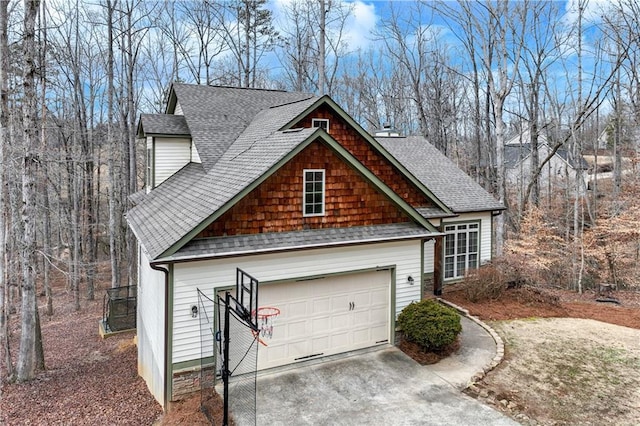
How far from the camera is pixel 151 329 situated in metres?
9.59

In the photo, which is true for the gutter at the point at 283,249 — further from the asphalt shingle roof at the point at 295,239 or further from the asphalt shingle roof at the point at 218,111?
the asphalt shingle roof at the point at 218,111

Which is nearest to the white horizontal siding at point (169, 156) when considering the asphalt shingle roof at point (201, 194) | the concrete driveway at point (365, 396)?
the asphalt shingle roof at point (201, 194)

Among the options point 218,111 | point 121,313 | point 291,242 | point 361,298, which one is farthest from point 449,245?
point 121,313

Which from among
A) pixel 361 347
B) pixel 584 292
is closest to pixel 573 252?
pixel 584 292

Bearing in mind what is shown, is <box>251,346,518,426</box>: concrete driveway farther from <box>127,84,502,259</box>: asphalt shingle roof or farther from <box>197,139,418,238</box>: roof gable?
<box>197,139,418,238</box>: roof gable

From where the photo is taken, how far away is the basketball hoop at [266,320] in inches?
355

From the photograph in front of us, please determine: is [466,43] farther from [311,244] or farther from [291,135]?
[311,244]

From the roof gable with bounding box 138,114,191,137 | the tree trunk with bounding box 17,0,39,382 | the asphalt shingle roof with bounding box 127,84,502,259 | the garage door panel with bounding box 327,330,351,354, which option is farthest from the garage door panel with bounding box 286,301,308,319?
the roof gable with bounding box 138,114,191,137

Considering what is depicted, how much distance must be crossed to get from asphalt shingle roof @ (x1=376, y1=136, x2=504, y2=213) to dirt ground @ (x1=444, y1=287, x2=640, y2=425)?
3169 millimetres

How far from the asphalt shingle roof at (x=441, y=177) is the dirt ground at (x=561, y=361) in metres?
3.17

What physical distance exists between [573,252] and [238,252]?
18.7m

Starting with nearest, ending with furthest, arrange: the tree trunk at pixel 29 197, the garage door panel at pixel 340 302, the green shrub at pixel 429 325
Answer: the green shrub at pixel 429 325, the garage door panel at pixel 340 302, the tree trunk at pixel 29 197

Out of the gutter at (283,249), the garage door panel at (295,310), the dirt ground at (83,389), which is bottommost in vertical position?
the dirt ground at (83,389)

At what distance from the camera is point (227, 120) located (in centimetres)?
1551
